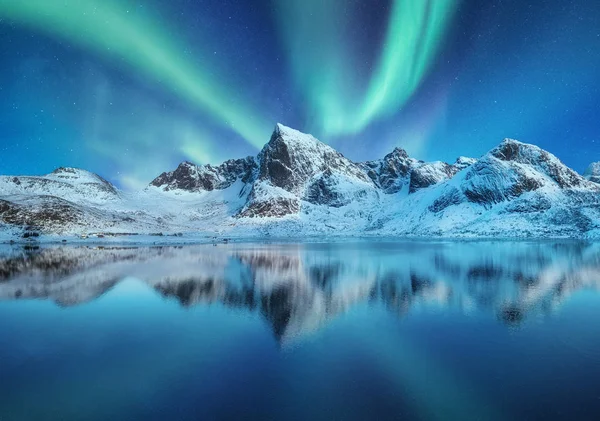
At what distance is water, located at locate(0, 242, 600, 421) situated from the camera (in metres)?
10.2

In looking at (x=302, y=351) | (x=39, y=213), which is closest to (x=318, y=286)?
(x=302, y=351)

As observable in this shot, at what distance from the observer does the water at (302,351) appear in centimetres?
1019

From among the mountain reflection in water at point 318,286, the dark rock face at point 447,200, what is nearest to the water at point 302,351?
the mountain reflection in water at point 318,286

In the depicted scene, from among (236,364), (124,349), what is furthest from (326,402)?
(124,349)

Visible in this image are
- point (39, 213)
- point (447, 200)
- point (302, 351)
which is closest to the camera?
point (302, 351)

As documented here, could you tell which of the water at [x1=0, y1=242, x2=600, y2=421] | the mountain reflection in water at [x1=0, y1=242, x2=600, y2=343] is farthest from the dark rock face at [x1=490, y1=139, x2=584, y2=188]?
the water at [x1=0, y1=242, x2=600, y2=421]

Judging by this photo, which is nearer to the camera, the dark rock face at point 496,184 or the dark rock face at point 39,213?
the dark rock face at point 39,213

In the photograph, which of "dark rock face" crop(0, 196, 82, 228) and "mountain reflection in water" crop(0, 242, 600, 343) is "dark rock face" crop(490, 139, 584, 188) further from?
"dark rock face" crop(0, 196, 82, 228)

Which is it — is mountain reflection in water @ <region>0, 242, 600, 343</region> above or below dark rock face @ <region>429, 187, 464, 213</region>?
below

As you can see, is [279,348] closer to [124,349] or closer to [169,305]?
[124,349]

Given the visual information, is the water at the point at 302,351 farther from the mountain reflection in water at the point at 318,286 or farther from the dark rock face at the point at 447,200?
the dark rock face at the point at 447,200

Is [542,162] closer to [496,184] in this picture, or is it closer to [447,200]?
[496,184]

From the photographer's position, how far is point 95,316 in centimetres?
2083

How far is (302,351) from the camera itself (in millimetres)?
14727
